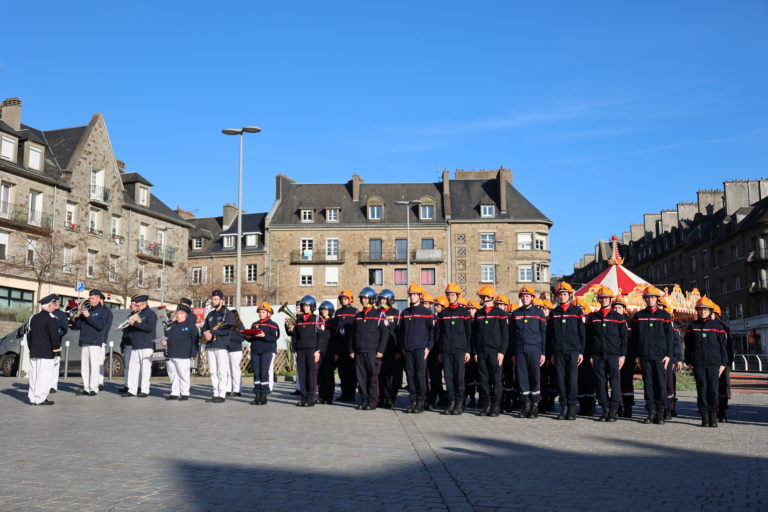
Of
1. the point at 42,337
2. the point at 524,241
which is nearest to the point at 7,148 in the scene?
the point at 42,337

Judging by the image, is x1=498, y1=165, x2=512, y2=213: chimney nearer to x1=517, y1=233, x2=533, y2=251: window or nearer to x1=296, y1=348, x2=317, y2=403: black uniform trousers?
x1=517, y1=233, x2=533, y2=251: window

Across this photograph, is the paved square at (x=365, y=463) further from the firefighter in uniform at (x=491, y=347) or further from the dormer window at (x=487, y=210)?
the dormer window at (x=487, y=210)

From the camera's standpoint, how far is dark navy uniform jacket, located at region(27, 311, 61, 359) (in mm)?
13812

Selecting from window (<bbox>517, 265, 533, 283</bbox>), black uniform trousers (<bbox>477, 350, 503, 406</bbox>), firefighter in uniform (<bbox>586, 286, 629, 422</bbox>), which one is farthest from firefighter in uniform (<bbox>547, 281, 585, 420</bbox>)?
window (<bbox>517, 265, 533, 283</bbox>)

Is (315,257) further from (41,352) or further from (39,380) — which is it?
(39,380)

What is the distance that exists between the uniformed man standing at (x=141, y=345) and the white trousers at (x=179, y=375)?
0.71 m

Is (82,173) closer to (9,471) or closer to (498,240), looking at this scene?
(498,240)

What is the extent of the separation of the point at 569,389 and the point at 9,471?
8614 millimetres

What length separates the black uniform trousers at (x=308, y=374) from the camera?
1406 centimetres

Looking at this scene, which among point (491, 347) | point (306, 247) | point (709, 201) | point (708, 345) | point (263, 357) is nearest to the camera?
point (708, 345)

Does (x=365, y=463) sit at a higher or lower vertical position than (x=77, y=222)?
lower

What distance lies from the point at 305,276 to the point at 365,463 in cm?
5901

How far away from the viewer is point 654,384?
1205 centimetres

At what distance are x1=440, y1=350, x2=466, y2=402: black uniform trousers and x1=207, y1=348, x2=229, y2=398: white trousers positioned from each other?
485 centimetres
